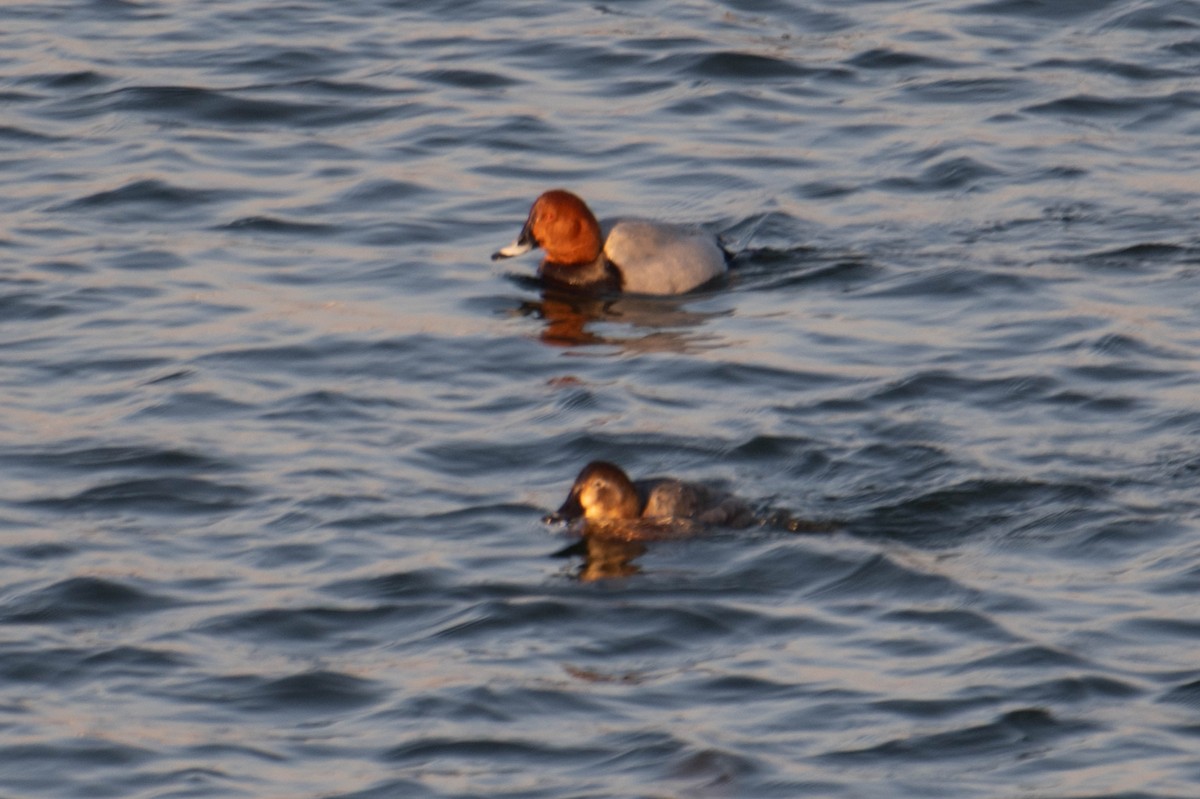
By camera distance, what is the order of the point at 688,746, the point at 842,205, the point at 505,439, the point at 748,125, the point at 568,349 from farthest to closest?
the point at 748,125
the point at 842,205
the point at 568,349
the point at 505,439
the point at 688,746

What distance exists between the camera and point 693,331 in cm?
1289

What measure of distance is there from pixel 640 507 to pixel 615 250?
4.15m

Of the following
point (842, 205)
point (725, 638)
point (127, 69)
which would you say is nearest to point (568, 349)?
point (842, 205)

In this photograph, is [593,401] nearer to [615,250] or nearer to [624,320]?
[624,320]

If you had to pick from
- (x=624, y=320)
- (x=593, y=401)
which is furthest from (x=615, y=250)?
(x=593, y=401)

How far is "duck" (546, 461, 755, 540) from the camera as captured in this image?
31.6 feet

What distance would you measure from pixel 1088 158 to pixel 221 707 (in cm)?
872

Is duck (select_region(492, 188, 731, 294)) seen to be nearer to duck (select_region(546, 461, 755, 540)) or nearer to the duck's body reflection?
the duck's body reflection

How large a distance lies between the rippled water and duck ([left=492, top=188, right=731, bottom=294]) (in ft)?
0.54

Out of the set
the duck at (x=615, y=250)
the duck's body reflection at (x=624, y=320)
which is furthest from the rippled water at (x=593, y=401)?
the duck at (x=615, y=250)

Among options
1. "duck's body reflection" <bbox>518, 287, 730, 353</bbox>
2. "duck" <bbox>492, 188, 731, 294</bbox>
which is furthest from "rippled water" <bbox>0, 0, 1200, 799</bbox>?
"duck" <bbox>492, 188, 731, 294</bbox>

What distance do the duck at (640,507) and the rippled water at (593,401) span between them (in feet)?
0.37

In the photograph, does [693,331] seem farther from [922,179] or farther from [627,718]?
[627,718]

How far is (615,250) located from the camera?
13.7 m
